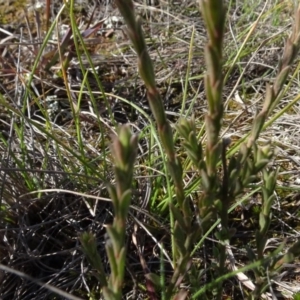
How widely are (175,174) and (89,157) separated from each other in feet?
2.38

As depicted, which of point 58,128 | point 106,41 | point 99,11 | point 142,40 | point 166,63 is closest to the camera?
point 142,40

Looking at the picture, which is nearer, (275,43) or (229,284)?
(229,284)

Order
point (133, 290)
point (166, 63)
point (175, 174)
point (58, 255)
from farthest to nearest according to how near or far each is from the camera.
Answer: point (166, 63) < point (58, 255) < point (133, 290) < point (175, 174)

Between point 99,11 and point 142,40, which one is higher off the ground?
point 142,40

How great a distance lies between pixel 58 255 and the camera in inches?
47.7

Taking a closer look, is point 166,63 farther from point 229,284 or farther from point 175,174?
point 175,174

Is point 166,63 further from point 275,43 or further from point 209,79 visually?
point 209,79

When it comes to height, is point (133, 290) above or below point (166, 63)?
below

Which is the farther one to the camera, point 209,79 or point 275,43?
point 275,43

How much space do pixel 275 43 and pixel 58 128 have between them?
0.85m

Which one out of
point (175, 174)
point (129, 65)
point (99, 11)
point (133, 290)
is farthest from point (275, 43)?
point (175, 174)

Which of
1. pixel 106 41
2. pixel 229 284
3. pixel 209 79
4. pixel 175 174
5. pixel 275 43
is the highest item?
pixel 209 79

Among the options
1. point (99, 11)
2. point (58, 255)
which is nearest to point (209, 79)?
point (58, 255)

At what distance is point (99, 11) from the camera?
208 cm
